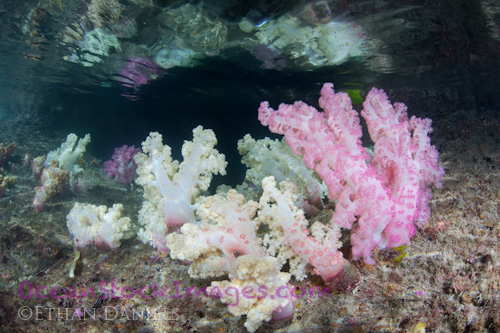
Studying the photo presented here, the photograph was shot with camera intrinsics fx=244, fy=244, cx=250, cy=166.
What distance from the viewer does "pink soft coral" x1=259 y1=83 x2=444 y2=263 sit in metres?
2.54

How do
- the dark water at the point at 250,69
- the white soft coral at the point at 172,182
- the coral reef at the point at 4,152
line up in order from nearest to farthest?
1. the white soft coral at the point at 172,182
2. the dark water at the point at 250,69
3. the coral reef at the point at 4,152

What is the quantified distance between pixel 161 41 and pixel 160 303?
8.72m

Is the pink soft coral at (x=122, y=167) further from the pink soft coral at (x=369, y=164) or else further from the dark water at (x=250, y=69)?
the pink soft coral at (x=369, y=164)

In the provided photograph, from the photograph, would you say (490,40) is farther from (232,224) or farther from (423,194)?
(232,224)

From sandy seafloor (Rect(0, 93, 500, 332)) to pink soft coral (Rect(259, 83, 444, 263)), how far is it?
0.30m

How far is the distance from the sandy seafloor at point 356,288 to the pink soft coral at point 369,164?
295 millimetres

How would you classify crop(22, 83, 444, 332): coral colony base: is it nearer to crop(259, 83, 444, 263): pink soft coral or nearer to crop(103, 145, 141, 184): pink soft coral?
crop(259, 83, 444, 263): pink soft coral

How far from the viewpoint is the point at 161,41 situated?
870 cm

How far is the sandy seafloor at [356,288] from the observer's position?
87.7 inches

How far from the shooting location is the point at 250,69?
10.2 meters

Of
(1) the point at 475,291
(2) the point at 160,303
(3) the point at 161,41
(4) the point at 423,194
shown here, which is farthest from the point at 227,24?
(1) the point at 475,291

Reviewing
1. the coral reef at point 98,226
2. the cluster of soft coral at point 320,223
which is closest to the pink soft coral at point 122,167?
the coral reef at point 98,226

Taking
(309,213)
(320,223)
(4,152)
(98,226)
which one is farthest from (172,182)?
(4,152)

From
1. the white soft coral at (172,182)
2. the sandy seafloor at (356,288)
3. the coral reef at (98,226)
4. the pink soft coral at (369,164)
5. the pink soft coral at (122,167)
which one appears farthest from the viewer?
the pink soft coral at (122,167)
